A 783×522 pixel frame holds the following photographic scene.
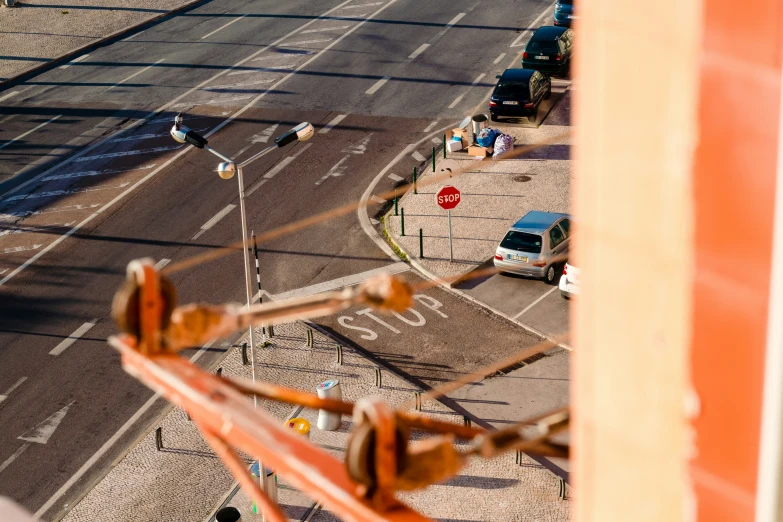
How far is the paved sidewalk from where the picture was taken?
50000mm

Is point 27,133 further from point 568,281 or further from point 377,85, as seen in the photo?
point 568,281

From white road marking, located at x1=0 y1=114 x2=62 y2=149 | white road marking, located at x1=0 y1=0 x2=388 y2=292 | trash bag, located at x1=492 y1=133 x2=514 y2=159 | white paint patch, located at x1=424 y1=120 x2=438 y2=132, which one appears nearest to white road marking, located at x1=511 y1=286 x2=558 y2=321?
white road marking, located at x1=0 y1=0 x2=388 y2=292

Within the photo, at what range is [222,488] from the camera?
22.5m

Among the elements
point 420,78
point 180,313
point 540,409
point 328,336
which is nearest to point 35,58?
point 420,78

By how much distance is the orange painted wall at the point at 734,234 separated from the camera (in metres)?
3.19

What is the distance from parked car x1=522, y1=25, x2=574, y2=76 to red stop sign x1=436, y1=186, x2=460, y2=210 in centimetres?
1567

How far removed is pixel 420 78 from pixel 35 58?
18.1 metres

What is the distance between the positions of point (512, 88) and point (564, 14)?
38.7ft

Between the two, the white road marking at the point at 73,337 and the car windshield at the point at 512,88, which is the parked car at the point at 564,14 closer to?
the car windshield at the point at 512,88

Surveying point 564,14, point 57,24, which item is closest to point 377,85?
point 564,14

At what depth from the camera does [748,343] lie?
Answer: 332 cm

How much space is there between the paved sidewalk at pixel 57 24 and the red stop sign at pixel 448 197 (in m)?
25.5

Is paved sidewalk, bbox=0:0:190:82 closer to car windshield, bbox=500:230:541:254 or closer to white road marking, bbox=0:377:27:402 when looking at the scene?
white road marking, bbox=0:377:27:402

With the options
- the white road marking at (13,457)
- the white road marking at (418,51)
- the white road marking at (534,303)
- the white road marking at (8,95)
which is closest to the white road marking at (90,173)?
the white road marking at (8,95)
